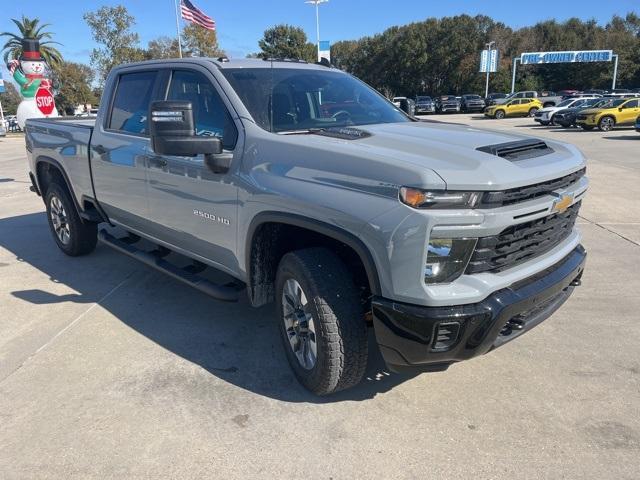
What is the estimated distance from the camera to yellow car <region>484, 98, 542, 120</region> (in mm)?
37594

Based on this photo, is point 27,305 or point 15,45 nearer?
point 27,305

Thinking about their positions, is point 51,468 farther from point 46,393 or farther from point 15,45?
point 15,45

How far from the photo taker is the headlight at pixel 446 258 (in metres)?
2.34

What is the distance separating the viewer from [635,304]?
432 centimetres

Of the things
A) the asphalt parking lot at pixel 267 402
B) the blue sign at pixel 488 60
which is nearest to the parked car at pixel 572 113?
the asphalt parking lot at pixel 267 402

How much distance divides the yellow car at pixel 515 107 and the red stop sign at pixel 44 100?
107ft

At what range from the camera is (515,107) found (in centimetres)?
3778

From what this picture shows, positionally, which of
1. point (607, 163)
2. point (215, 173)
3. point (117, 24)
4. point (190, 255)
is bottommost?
point (607, 163)

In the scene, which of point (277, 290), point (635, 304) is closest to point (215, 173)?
point (277, 290)

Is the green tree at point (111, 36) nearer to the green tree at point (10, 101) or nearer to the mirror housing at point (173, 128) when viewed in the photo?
the mirror housing at point (173, 128)

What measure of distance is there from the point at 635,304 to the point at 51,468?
4.40 m

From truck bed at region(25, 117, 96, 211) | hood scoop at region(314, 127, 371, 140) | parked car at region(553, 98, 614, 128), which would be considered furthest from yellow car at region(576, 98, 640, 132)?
hood scoop at region(314, 127, 371, 140)

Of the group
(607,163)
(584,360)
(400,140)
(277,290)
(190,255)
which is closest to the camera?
(400,140)

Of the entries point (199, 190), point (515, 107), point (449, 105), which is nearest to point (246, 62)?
point (199, 190)
